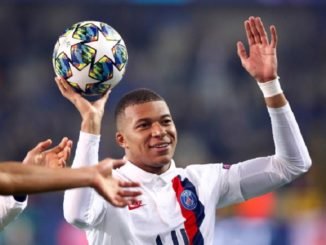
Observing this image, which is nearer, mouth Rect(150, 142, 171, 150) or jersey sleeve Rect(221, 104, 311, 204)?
mouth Rect(150, 142, 171, 150)

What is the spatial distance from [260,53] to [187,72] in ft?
30.6

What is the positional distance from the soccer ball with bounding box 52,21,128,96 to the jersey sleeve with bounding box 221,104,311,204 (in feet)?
3.21

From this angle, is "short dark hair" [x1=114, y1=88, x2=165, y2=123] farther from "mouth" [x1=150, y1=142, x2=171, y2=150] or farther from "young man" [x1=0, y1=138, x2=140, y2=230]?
"young man" [x1=0, y1=138, x2=140, y2=230]

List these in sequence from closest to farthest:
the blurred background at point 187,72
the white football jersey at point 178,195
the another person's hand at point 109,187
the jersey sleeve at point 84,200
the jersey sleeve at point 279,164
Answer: the another person's hand at point 109,187 < the jersey sleeve at point 84,200 < the white football jersey at point 178,195 < the jersey sleeve at point 279,164 < the blurred background at point 187,72

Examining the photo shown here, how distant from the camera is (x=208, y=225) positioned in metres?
5.52

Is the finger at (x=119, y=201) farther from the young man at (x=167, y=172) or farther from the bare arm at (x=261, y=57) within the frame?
the bare arm at (x=261, y=57)

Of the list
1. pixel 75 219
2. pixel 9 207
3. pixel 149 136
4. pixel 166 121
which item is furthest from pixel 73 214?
pixel 166 121

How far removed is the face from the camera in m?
5.51

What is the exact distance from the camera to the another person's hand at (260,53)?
5.71 meters

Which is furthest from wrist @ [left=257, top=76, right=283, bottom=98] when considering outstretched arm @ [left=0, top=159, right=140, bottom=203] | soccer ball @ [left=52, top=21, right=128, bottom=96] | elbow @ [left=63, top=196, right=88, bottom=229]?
outstretched arm @ [left=0, top=159, right=140, bottom=203]

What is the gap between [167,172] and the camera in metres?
5.66

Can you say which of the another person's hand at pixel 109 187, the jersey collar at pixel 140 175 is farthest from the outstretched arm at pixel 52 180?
the jersey collar at pixel 140 175

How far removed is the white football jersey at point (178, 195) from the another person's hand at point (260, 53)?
24 cm

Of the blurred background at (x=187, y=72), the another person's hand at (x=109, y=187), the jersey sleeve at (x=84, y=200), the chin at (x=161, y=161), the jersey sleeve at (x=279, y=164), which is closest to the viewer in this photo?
the another person's hand at (x=109, y=187)
